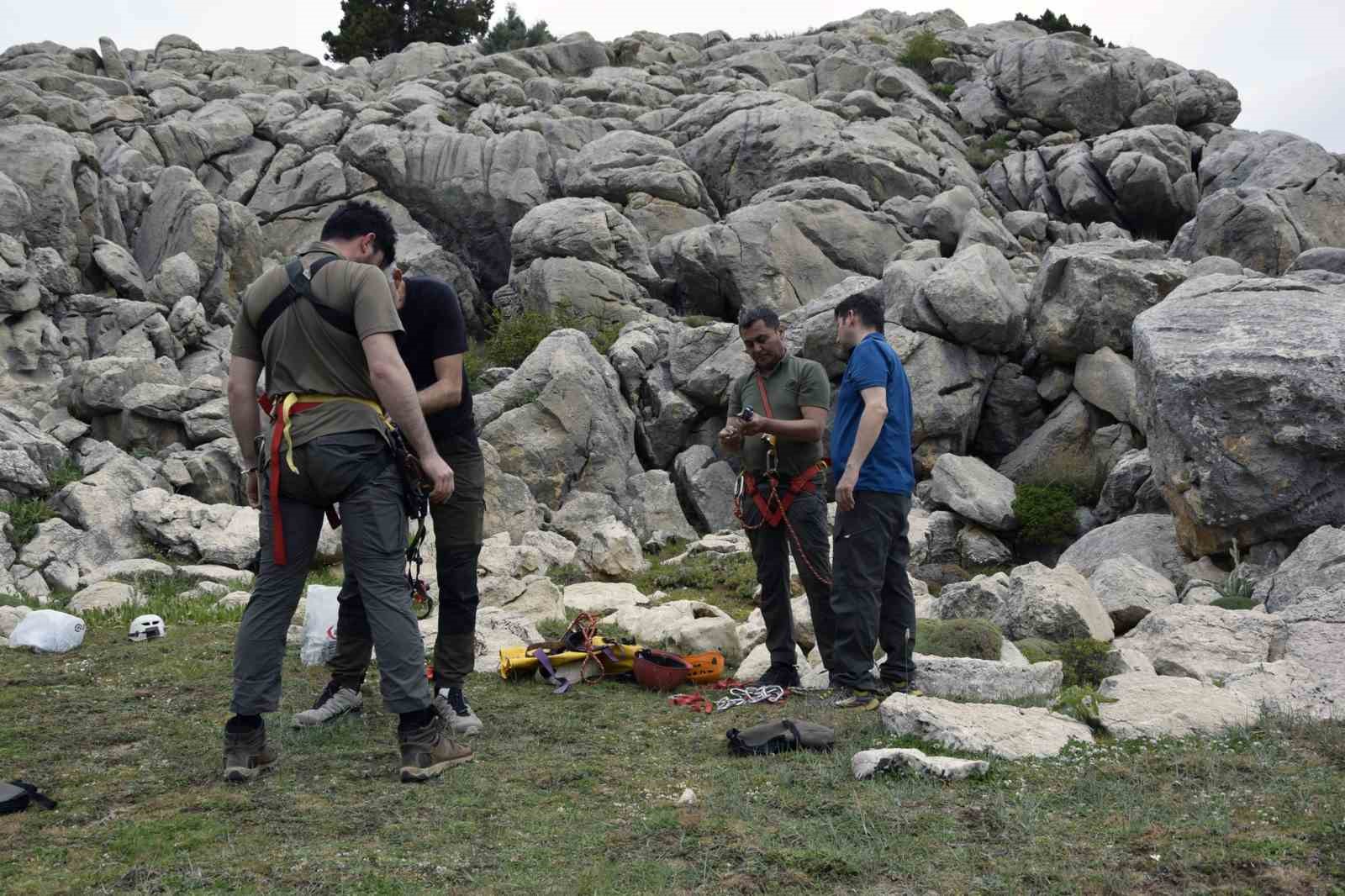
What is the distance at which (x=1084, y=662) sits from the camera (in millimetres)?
7703

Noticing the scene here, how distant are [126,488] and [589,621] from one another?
1346 cm

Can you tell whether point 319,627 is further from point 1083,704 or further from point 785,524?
point 1083,704

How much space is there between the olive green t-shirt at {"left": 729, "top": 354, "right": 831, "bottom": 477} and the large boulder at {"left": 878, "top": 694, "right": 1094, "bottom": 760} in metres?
2.02

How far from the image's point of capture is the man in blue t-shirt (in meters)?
6.79

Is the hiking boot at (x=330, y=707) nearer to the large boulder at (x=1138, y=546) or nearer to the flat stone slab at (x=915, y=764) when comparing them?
the flat stone slab at (x=915, y=764)

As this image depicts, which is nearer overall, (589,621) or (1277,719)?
(1277,719)

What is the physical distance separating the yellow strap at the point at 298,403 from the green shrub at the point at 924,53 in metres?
57.4

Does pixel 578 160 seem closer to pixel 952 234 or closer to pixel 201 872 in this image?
pixel 952 234

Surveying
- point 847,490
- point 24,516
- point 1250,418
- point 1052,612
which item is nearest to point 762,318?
point 847,490

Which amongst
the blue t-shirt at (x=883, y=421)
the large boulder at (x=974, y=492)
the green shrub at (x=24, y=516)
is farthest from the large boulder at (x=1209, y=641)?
the green shrub at (x=24, y=516)

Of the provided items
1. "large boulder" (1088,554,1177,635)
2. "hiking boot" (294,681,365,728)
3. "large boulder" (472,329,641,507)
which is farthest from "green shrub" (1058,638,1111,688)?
"large boulder" (472,329,641,507)

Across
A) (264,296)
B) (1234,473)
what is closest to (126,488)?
(264,296)

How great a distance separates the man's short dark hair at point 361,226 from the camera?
560 centimetres

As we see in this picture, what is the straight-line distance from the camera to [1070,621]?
362 inches
